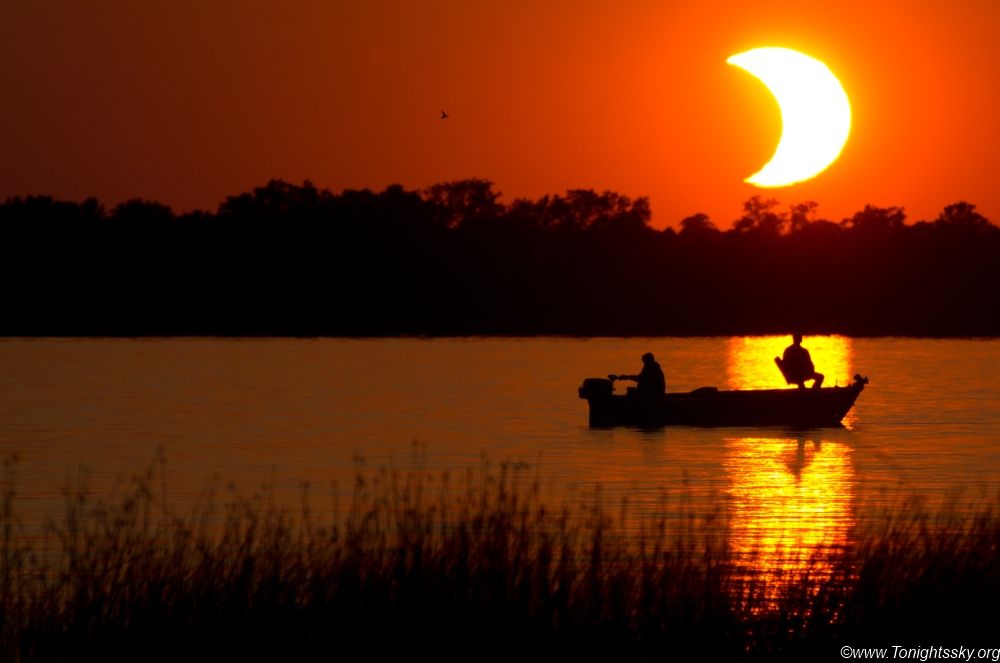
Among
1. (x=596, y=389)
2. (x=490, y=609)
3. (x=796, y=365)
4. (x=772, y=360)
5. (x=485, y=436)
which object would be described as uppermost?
(x=796, y=365)

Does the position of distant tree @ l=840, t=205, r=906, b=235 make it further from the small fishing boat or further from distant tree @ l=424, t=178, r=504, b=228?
the small fishing boat

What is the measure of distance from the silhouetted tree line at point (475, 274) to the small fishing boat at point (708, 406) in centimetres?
11626

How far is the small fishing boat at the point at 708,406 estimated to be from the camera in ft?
130

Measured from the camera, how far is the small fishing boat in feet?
130

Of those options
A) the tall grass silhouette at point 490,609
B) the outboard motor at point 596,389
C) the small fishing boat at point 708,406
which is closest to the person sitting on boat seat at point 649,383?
Answer: the small fishing boat at point 708,406

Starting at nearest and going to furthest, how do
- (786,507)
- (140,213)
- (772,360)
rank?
(786,507), (772,360), (140,213)

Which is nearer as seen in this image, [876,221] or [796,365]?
[796,365]

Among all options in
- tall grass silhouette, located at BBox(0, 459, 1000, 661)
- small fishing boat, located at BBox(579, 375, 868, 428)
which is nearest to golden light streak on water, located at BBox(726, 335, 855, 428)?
small fishing boat, located at BBox(579, 375, 868, 428)

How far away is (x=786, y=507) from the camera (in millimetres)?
26547

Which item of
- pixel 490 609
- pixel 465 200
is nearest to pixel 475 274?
pixel 465 200

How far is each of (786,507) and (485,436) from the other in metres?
17.2

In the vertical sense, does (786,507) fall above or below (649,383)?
below

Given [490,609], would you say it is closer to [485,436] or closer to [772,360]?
[485,436]

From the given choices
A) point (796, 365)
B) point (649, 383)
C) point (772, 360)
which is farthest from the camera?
point (772, 360)
